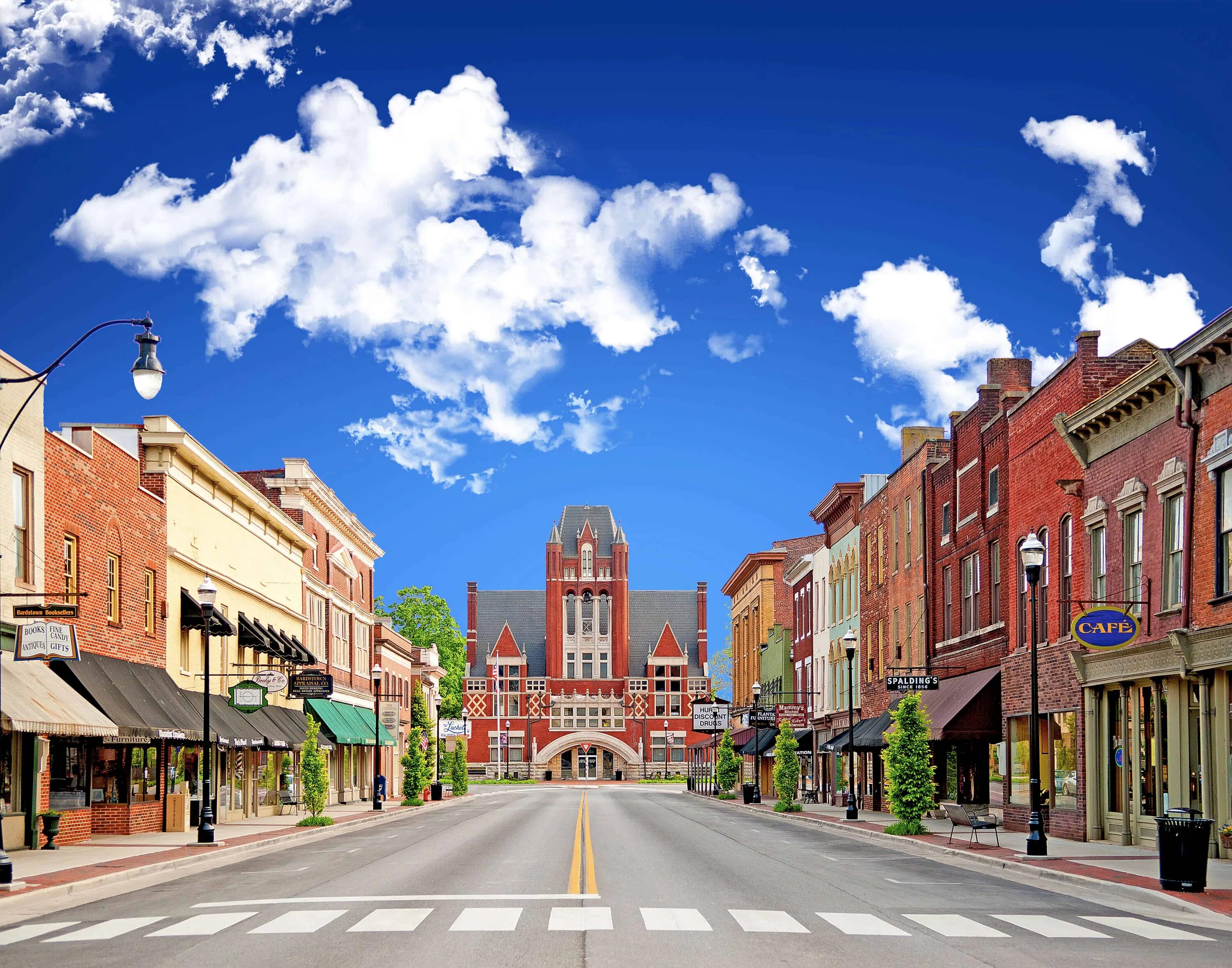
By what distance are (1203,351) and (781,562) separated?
64076 millimetres

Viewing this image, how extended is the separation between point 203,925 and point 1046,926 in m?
9.29

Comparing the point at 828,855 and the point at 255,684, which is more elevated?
the point at 255,684

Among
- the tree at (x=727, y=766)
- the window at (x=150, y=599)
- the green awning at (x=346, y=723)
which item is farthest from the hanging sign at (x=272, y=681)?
the tree at (x=727, y=766)

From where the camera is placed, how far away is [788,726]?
5472cm

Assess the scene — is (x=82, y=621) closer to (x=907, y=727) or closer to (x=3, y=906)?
(x=3, y=906)

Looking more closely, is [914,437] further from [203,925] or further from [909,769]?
[203,925]

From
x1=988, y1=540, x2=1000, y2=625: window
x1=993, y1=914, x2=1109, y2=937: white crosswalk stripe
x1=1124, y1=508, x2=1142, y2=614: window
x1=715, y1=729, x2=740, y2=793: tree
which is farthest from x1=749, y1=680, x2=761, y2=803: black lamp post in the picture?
x1=993, y1=914, x2=1109, y2=937: white crosswalk stripe

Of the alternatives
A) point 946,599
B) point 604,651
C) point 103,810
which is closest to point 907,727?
point 946,599

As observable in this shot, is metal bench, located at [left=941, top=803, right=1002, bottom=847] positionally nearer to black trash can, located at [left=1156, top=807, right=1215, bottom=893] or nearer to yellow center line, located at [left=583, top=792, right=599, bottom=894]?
yellow center line, located at [left=583, top=792, right=599, bottom=894]

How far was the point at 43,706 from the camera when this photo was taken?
84.8 feet

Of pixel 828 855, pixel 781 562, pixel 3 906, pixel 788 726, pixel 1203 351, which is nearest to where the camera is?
pixel 3 906

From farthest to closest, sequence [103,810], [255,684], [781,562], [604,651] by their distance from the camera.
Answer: [604,651]
[781,562]
[255,684]
[103,810]

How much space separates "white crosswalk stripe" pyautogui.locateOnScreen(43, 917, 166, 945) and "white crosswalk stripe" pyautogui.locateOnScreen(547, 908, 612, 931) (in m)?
4.52

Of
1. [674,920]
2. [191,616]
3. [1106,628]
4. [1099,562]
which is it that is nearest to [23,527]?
[191,616]
